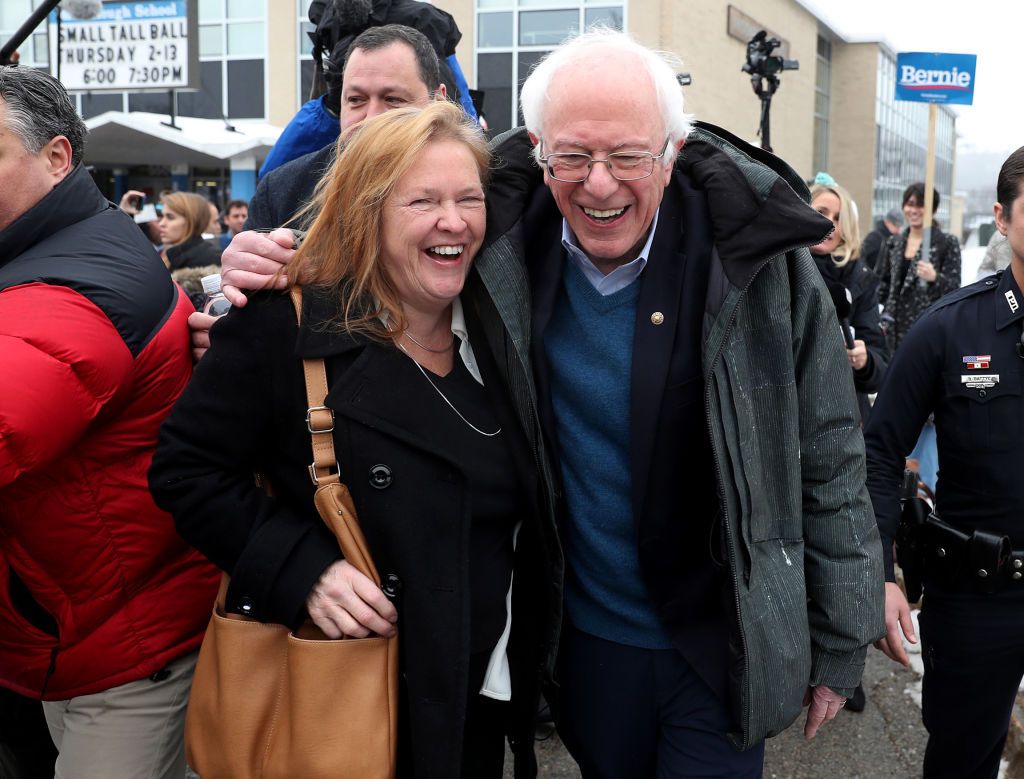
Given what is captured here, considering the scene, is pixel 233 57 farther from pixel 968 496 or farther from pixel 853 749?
pixel 968 496

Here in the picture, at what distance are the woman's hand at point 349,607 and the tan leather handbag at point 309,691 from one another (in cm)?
2

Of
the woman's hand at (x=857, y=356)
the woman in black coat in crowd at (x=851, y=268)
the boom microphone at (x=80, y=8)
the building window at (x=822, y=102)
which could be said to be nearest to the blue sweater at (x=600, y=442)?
the woman's hand at (x=857, y=356)

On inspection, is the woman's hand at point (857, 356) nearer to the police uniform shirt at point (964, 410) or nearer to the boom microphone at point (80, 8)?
the police uniform shirt at point (964, 410)

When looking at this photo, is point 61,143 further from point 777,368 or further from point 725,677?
point 725,677

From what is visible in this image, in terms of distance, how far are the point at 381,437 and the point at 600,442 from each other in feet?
1.52

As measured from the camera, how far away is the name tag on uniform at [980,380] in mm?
2480

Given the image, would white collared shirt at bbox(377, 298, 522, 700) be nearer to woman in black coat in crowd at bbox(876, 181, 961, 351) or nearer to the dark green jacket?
the dark green jacket

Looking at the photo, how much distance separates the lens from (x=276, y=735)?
1808mm

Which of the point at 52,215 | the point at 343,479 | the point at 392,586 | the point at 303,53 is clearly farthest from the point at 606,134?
the point at 303,53

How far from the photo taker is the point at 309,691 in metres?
1.76

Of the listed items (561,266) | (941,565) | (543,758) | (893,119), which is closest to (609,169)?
(561,266)

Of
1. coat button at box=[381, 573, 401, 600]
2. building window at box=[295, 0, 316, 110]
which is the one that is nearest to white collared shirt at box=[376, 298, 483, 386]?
coat button at box=[381, 573, 401, 600]

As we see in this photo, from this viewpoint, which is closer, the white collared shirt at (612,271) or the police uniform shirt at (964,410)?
the white collared shirt at (612,271)

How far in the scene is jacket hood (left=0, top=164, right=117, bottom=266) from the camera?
1.88m
